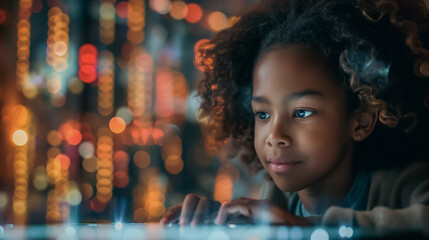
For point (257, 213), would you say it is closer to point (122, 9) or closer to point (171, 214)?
point (171, 214)

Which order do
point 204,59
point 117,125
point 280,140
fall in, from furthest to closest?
1. point 117,125
2. point 204,59
3. point 280,140

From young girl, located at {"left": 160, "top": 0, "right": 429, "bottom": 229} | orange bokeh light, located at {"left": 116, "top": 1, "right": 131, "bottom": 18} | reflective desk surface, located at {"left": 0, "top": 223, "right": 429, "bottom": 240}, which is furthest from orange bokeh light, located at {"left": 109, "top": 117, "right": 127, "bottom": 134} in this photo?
reflective desk surface, located at {"left": 0, "top": 223, "right": 429, "bottom": 240}

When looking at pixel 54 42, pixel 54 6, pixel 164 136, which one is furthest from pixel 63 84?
pixel 164 136

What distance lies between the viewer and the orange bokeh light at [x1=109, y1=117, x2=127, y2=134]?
2.39 m

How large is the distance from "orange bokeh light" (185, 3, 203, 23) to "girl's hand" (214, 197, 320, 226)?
2089mm

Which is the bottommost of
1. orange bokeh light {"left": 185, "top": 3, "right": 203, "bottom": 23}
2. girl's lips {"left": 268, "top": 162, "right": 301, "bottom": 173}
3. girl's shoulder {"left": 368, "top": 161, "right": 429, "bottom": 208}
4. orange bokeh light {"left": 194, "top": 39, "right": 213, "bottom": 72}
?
girl's shoulder {"left": 368, "top": 161, "right": 429, "bottom": 208}

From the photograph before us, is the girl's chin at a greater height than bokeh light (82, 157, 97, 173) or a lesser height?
lesser

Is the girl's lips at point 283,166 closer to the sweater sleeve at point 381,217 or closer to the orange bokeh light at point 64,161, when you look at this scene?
the sweater sleeve at point 381,217

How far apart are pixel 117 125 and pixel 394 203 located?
209cm

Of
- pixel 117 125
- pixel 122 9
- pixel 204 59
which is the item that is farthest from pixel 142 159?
pixel 204 59

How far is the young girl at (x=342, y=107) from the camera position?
19.0 inches

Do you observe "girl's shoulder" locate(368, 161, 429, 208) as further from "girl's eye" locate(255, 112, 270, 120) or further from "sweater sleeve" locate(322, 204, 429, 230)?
"girl's eye" locate(255, 112, 270, 120)

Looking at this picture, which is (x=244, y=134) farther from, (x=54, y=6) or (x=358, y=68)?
(x=54, y=6)

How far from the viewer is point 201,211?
0.44m
